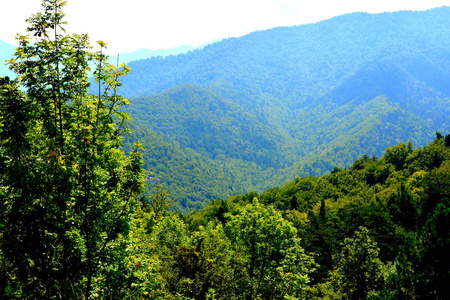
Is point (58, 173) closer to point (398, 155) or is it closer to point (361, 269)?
point (361, 269)

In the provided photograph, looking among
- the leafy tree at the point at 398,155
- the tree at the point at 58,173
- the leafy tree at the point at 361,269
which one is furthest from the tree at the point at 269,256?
the leafy tree at the point at 398,155

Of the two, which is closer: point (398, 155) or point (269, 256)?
point (269, 256)

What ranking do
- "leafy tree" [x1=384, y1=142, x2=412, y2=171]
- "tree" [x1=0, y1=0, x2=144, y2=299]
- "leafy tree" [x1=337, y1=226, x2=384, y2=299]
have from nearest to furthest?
"tree" [x1=0, y1=0, x2=144, y2=299] → "leafy tree" [x1=337, y1=226, x2=384, y2=299] → "leafy tree" [x1=384, y1=142, x2=412, y2=171]

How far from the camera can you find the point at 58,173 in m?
7.86

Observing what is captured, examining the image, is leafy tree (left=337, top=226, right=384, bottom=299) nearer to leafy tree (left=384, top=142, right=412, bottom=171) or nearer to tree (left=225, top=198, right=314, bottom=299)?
tree (left=225, top=198, right=314, bottom=299)

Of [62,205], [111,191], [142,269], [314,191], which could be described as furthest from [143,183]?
[314,191]

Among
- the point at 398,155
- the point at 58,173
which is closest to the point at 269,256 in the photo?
the point at 58,173

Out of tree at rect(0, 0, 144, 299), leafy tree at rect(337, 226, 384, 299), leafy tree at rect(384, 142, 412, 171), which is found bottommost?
leafy tree at rect(384, 142, 412, 171)

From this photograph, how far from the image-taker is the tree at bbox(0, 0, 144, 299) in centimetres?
738

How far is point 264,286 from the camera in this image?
2150 centimetres

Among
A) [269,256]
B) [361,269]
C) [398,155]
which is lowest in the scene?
[398,155]

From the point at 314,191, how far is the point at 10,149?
12291cm

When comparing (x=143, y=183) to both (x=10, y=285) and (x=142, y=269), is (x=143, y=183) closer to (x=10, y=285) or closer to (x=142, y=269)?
(x=142, y=269)

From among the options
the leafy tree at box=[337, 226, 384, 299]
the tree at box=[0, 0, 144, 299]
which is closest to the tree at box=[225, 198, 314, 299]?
the leafy tree at box=[337, 226, 384, 299]
